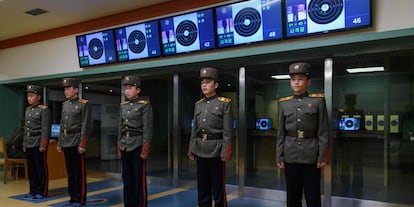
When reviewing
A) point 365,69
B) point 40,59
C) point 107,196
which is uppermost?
point 40,59

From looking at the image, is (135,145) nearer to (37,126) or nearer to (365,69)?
(37,126)

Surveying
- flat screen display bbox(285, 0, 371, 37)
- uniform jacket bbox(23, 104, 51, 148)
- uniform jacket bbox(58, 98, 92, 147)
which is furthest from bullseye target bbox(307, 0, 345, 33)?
uniform jacket bbox(23, 104, 51, 148)

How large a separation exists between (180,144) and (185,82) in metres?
1.09

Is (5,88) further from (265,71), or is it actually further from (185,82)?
(265,71)

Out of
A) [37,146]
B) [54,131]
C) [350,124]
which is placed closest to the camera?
[37,146]

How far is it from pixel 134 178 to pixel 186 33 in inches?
96.0

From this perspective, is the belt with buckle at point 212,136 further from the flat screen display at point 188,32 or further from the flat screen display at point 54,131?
the flat screen display at point 54,131

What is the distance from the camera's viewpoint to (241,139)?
556 centimetres

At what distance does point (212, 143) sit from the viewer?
12.9 feet

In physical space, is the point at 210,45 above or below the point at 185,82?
above

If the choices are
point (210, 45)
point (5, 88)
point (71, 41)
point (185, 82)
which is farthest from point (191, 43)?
point (5, 88)

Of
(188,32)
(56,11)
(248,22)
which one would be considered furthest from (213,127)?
(56,11)

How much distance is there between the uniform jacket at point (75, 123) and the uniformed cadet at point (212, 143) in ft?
5.20

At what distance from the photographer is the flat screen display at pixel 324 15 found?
13.9 feet
